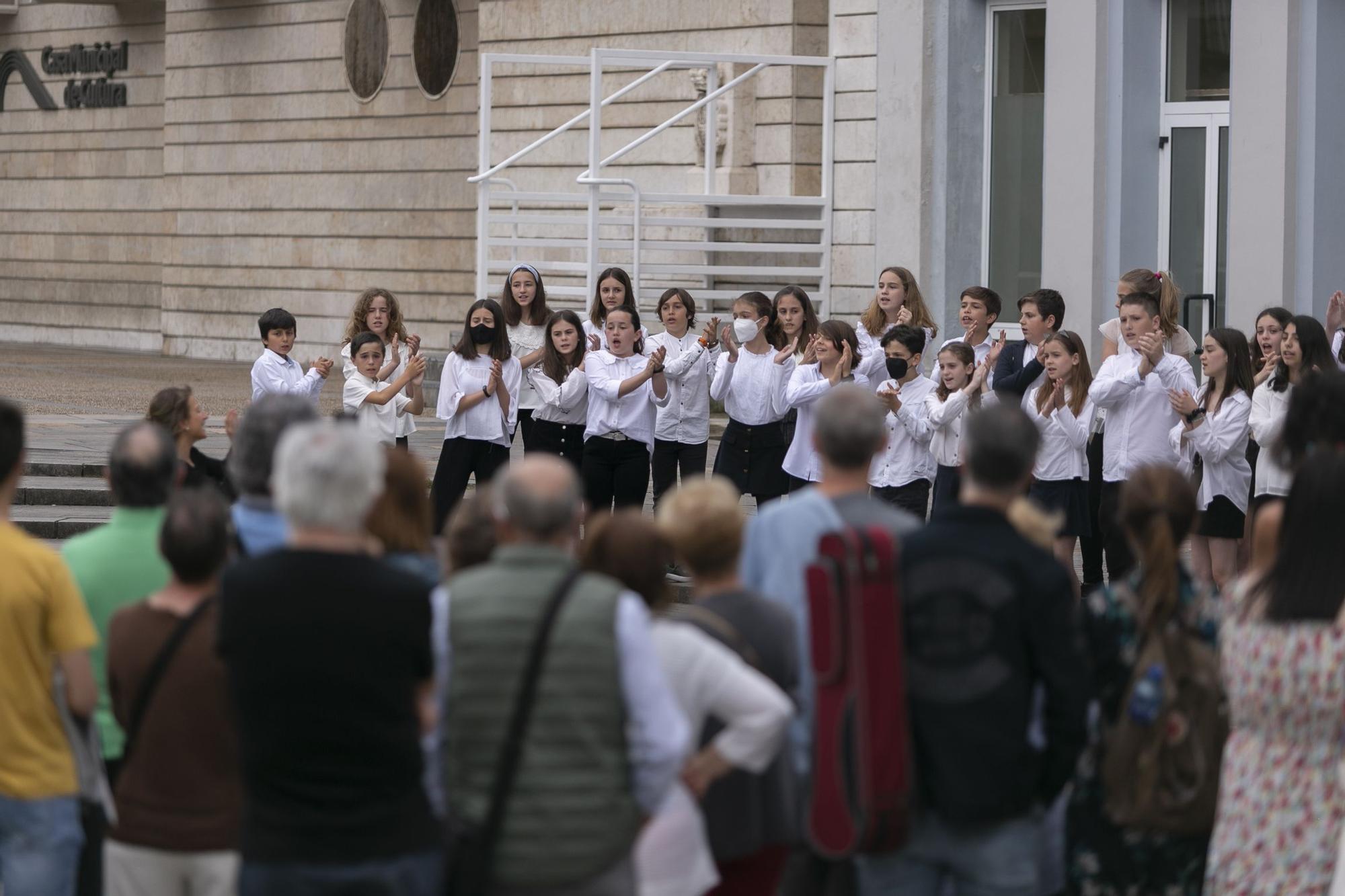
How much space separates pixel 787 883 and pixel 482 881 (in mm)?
1169

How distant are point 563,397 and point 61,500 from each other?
3.58 m

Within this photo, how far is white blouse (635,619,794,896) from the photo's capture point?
4.48m

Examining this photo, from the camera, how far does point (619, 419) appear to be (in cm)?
1147

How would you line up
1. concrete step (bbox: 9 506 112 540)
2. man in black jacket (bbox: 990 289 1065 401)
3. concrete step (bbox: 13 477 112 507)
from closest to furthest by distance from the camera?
man in black jacket (bbox: 990 289 1065 401) → concrete step (bbox: 9 506 112 540) → concrete step (bbox: 13 477 112 507)

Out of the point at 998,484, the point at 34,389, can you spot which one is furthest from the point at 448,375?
the point at 34,389

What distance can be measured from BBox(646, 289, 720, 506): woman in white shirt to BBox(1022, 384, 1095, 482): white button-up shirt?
6.68ft

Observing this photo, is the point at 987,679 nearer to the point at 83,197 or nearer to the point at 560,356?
the point at 560,356

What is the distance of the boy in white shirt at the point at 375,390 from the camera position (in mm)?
11312

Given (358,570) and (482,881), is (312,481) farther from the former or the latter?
(482,881)

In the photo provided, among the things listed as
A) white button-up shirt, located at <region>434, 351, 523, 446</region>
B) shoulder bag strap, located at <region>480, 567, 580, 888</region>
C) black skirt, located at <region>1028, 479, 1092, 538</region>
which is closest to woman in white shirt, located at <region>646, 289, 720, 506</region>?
white button-up shirt, located at <region>434, 351, 523, 446</region>

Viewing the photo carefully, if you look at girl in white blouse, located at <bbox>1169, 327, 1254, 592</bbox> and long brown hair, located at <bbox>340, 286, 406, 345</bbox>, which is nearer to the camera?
girl in white blouse, located at <bbox>1169, 327, 1254, 592</bbox>

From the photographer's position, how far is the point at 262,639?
4.18 meters

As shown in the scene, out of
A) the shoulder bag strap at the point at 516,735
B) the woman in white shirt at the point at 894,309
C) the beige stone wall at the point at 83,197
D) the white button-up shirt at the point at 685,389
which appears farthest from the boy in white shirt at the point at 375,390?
the beige stone wall at the point at 83,197

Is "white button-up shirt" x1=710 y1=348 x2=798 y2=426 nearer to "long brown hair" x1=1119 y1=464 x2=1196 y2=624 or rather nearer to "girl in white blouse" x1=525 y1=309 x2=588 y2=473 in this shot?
"girl in white blouse" x1=525 y1=309 x2=588 y2=473
